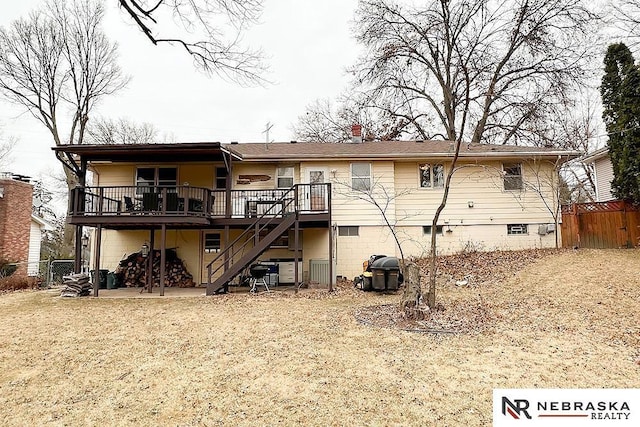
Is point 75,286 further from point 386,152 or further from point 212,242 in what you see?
point 386,152

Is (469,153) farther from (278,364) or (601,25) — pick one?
(278,364)

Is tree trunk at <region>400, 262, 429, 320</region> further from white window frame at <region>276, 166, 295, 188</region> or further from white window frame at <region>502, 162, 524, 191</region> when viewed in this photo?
white window frame at <region>502, 162, 524, 191</region>

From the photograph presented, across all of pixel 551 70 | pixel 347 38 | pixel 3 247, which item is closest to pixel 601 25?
pixel 551 70

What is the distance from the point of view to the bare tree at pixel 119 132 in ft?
88.9

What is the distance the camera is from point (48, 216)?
30688 mm

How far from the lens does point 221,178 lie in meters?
13.6

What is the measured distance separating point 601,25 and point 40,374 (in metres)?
21.9

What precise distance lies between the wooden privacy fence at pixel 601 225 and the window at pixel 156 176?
1441 cm

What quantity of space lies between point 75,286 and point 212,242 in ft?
14.2

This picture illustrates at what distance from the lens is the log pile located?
13.0 meters

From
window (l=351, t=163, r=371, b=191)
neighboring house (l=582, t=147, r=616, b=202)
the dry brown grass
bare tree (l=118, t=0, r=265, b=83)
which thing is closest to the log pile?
the dry brown grass

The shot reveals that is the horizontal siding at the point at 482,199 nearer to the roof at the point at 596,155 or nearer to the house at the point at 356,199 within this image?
the house at the point at 356,199

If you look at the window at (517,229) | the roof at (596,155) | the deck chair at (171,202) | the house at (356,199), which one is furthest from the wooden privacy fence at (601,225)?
the deck chair at (171,202)

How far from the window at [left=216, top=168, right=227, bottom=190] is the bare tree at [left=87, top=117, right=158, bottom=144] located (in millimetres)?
17771
